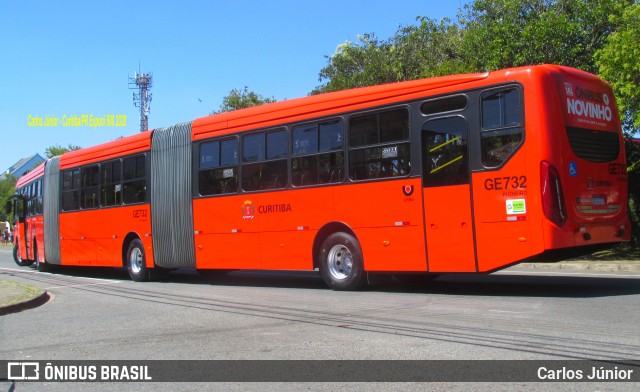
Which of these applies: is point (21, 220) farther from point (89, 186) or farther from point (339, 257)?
point (339, 257)

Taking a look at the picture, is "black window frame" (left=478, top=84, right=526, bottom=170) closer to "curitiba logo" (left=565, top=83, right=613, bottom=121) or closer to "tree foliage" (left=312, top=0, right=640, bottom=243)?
"curitiba logo" (left=565, top=83, right=613, bottom=121)

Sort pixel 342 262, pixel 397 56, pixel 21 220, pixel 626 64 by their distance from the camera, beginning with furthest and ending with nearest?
1. pixel 397 56
2. pixel 21 220
3. pixel 626 64
4. pixel 342 262

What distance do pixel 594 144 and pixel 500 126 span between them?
1732 mm

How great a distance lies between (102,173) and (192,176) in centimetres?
426

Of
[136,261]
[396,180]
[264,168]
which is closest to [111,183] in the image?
[136,261]

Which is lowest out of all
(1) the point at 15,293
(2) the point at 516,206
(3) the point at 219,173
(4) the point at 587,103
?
(1) the point at 15,293

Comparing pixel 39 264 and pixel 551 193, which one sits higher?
pixel 551 193

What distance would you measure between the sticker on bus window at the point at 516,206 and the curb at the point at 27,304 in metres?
8.16

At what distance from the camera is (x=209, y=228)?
1367 centimetres

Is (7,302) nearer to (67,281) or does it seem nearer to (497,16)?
(67,281)

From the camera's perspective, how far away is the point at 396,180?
33.9 feet

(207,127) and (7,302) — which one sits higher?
(207,127)

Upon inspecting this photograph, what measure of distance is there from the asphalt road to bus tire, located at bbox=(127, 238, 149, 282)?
2667 mm

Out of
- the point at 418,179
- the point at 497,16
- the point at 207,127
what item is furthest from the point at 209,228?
the point at 497,16
